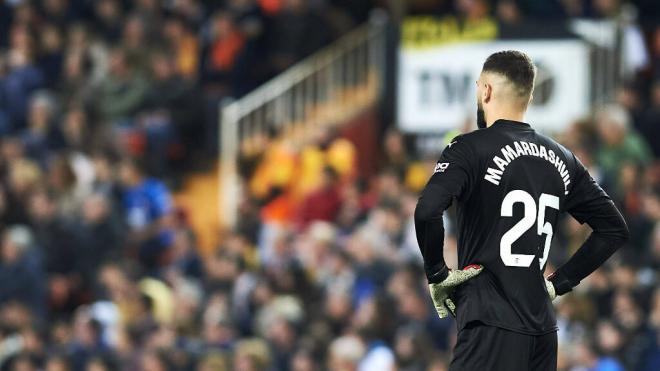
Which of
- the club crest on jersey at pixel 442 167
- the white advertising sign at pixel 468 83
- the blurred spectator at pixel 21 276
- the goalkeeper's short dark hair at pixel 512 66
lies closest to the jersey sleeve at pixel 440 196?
the club crest on jersey at pixel 442 167

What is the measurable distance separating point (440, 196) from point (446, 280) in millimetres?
304

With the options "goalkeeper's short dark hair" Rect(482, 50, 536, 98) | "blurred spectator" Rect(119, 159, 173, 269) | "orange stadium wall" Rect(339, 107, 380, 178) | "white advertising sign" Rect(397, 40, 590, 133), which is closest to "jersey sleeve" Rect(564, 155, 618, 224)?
"goalkeeper's short dark hair" Rect(482, 50, 536, 98)

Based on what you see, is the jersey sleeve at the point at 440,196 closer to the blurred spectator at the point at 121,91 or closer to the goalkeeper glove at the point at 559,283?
the goalkeeper glove at the point at 559,283

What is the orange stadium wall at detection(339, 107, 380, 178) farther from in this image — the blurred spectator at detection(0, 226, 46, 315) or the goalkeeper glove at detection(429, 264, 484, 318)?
the goalkeeper glove at detection(429, 264, 484, 318)

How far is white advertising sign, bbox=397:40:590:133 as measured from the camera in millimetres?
13391

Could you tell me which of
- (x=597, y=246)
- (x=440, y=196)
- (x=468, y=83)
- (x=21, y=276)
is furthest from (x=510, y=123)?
(x=468, y=83)

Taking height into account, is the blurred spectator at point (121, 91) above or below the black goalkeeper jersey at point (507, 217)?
above

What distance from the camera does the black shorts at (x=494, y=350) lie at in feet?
16.1

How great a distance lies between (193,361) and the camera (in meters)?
11.4

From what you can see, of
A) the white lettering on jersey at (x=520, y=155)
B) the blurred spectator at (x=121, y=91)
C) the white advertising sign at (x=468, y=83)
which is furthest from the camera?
the blurred spectator at (x=121, y=91)

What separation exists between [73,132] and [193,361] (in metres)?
3.79

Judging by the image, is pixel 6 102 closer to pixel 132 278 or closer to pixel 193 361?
pixel 132 278

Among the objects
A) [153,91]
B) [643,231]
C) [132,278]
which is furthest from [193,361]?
[153,91]

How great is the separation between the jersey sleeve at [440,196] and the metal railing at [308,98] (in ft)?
32.7
